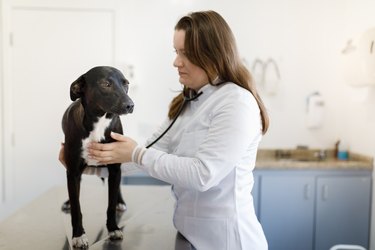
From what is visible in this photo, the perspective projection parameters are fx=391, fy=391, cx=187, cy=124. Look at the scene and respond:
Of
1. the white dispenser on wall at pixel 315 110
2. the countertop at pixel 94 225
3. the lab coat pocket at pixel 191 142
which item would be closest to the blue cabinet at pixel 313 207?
the white dispenser on wall at pixel 315 110

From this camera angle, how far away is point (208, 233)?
3.93ft

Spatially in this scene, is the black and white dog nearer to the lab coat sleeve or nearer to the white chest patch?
the white chest patch

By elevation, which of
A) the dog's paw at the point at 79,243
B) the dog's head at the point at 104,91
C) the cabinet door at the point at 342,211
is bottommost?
the cabinet door at the point at 342,211

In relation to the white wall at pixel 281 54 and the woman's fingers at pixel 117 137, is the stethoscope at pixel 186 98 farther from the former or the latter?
the white wall at pixel 281 54

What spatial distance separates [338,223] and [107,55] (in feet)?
7.70

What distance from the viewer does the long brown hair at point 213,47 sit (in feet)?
3.82

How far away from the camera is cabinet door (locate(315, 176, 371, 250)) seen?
3.09 m

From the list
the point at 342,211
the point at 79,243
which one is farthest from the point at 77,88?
the point at 342,211

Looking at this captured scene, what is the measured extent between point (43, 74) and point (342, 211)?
8.78ft

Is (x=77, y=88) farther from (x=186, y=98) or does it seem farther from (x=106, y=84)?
(x=186, y=98)

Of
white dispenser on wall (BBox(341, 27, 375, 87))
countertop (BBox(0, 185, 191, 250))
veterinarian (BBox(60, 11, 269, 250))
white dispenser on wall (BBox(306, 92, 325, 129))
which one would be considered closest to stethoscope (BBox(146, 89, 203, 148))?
veterinarian (BBox(60, 11, 269, 250))

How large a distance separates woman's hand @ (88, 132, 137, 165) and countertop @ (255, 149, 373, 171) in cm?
203

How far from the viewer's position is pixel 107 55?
3322 mm

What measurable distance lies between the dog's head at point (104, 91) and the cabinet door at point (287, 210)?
7.19ft
